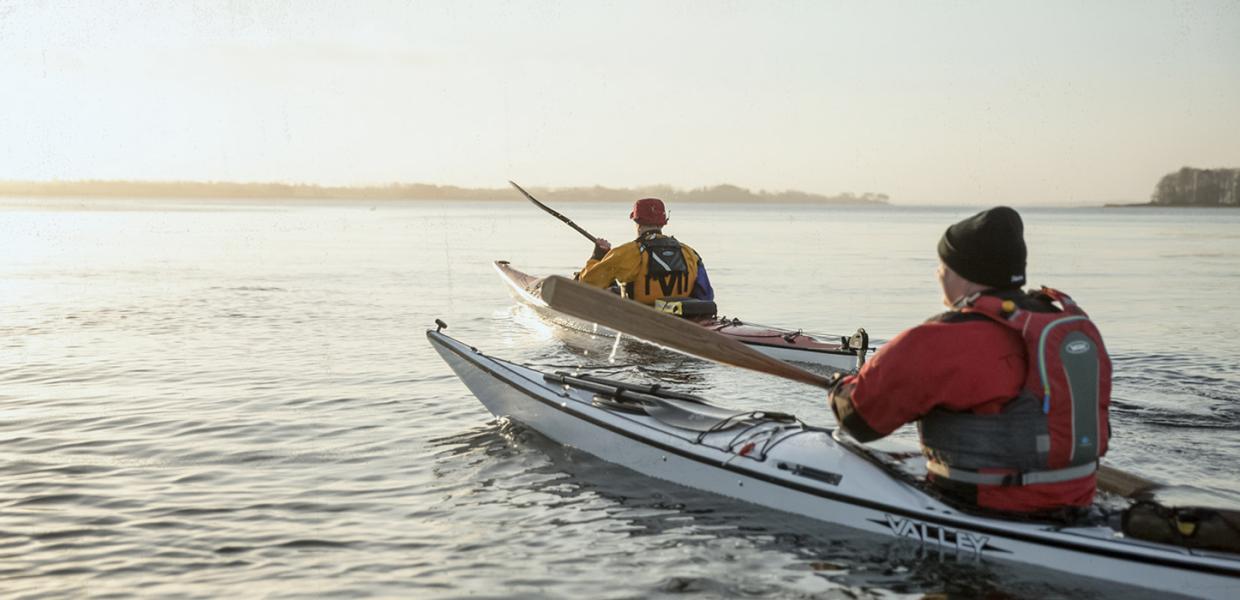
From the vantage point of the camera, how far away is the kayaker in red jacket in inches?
163

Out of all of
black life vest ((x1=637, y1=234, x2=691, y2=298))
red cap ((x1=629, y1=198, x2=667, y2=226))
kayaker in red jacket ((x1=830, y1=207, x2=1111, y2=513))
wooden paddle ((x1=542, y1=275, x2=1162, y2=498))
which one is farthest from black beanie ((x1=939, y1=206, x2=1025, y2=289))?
red cap ((x1=629, y1=198, x2=667, y2=226))

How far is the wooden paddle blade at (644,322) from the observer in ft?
19.4

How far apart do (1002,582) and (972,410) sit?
0.86 metres

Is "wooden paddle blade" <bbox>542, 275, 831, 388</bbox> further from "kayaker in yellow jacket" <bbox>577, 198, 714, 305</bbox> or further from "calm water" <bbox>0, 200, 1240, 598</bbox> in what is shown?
"kayaker in yellow jacket" <bbox>577, 198, 714, 305</bbox>

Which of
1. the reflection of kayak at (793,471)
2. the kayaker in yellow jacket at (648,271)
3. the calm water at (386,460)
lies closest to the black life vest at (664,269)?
the kayaker in yellow jacket at (648,271)

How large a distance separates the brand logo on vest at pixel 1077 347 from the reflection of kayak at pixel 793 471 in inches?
31.4

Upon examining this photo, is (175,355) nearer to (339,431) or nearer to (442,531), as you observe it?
(339,431)

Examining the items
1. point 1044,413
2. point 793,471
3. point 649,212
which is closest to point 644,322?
point 793,471

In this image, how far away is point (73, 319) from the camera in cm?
1392

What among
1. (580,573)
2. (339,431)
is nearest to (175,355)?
(339,431)

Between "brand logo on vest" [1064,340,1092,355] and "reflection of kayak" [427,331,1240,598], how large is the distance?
0.80m

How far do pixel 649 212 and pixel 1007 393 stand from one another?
280 inches

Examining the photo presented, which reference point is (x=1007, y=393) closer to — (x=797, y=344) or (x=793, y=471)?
(x=793, y=471)

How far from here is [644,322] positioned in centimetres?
600
